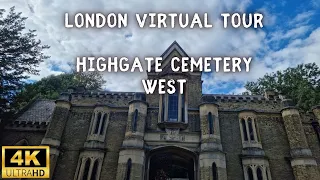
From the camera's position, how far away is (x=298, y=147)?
16.8 metres

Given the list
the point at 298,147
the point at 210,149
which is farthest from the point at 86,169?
the point at 298,147

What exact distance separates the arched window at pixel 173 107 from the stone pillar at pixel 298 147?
882cm

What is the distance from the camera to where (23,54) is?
72.9 ft

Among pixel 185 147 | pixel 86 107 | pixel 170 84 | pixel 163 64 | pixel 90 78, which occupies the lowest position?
pixel 185 147

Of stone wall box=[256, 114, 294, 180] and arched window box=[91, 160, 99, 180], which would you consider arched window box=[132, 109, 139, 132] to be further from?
stone wall box=[256, 114, 294, 180]

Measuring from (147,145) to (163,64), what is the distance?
8172mm

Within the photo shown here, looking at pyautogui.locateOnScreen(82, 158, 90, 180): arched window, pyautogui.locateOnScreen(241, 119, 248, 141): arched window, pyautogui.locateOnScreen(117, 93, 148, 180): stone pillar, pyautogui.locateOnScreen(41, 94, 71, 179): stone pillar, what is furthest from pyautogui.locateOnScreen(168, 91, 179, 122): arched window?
pyautogui.locateOnScreen(41, 94, 71, 179): stone pillar

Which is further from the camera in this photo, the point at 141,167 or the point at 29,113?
the point at 29,113

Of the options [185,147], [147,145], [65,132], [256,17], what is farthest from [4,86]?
[256,17]

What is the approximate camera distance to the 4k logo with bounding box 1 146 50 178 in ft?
36.3

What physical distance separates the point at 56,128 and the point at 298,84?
3243 centimetres

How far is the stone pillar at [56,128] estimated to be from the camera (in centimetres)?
1698

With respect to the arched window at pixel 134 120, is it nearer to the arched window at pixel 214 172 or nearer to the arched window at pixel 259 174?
the arched window at pixel 214 172

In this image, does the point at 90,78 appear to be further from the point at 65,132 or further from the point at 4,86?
the point at 65,132
